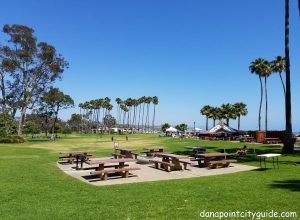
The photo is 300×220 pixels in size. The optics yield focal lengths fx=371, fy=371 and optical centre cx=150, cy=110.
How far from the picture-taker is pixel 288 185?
37.8 feet

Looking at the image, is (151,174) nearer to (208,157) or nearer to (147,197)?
(208,157)

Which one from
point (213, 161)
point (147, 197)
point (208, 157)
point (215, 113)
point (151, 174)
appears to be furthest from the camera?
point (215, 113)

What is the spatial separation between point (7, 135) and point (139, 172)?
3941 centimetres

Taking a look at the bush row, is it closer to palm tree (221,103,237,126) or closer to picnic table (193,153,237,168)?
picnic table (193,153,237,168)

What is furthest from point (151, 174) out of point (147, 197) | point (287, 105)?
point (287, 105)

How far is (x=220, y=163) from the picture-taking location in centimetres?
1727

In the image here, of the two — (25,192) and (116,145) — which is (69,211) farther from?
(116,145)

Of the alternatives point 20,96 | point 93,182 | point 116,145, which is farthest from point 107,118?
point 93,182

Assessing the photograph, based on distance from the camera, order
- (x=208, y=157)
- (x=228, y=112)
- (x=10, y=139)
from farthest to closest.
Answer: (x=228, y=112) < (x=10, y=139) < (x=208, y=157)

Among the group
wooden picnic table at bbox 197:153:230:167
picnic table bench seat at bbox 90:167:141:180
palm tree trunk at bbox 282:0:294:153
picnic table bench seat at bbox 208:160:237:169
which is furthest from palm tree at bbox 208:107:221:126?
picnic table bench seat at bbox 90:167:141:180

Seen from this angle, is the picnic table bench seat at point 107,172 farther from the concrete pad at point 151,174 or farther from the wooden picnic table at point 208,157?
the wooden picnic table at point 208,157

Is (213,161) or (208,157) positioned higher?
(208,157)

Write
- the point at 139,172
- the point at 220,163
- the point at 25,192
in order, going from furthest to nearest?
1. the point at 220,163
2. the point at 139,172
3. the point at 25,192

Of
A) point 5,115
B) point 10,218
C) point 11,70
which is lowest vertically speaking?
point 10,218
